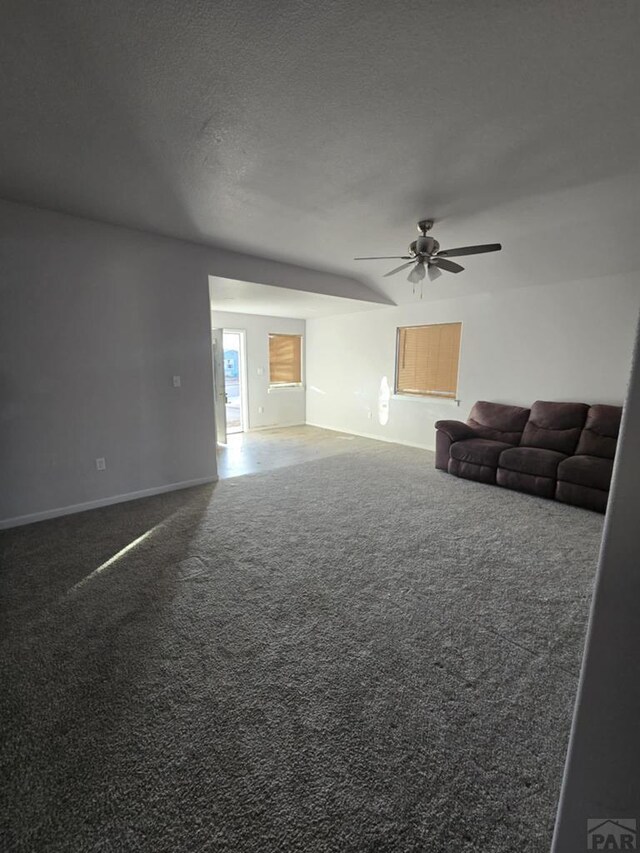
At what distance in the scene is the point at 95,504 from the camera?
3.50 m

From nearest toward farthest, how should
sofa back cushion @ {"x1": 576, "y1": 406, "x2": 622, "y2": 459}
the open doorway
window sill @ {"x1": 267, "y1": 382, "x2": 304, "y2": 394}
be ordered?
sofa back cushion @ {"x1": 576, "y1": 406, "x2": 622, "y2": 459}
the open doorway
window sill @ {"x1": 267, "y1": 382, "x2": 304, "y2": 394}

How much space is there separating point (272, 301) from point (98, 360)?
2.75 m

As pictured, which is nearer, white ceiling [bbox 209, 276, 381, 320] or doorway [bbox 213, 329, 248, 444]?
white ceiling [bbox 209, 276, 381, 320]

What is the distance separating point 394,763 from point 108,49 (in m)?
3.03

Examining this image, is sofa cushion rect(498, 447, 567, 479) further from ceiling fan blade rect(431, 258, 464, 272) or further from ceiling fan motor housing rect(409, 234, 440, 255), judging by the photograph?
ceiling fan motor housing rect(409, 234, 440, 255)

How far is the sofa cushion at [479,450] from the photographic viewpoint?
4141mm

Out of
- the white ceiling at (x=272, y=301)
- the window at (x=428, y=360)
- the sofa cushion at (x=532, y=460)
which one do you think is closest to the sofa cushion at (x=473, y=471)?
the sofa cushion at (x=532, y=460)

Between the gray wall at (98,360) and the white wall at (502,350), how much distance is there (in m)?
2.74

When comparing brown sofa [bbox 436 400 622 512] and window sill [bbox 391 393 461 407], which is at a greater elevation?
window sill [bbox 391 393 461 407]

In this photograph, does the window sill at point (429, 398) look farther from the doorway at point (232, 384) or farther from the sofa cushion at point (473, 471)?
the doorway at point (232, 384)

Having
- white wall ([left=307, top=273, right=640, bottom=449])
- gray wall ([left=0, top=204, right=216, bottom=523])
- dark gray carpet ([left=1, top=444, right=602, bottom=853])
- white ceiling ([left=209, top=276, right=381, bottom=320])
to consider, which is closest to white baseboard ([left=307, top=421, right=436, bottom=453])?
white wall ([left=307, top=273, right=640, bottom=449])

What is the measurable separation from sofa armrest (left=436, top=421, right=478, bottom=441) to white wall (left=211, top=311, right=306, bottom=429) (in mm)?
3744

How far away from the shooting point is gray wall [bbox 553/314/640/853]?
1.89ft

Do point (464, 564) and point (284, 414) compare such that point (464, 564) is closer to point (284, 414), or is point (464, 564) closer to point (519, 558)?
point (519, 558)
